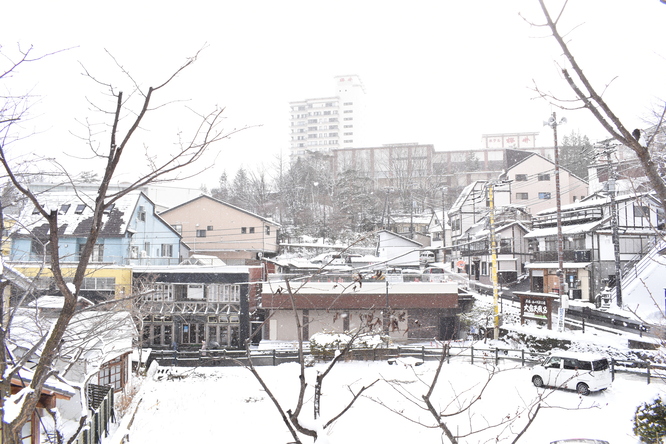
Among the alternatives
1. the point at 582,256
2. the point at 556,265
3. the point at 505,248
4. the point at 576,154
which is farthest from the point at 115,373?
the point at 576,154

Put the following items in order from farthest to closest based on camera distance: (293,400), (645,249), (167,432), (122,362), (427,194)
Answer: (427,194) → (645,249) → (122,362) → (293,400) → (167,432)

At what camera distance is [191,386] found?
1483cm

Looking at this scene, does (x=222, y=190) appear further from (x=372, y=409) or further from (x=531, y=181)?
(x=372, y=409)

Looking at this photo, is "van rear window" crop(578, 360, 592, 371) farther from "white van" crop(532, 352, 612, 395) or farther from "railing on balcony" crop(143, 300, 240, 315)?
"railing on balcony" crop(143, 300, 240, 315)

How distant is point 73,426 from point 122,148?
1088cm

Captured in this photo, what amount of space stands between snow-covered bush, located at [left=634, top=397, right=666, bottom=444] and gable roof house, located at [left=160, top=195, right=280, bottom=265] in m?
26.4

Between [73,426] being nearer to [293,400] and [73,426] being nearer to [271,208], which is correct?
[293,400]

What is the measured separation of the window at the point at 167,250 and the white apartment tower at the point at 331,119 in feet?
237

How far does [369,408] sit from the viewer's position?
41.3 feet

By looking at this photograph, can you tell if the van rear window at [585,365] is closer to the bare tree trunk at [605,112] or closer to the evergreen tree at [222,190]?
the bare tree trunk at [605,112]

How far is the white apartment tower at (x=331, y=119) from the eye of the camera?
102 metres

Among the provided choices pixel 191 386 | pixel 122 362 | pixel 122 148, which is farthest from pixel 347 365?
pixel 122 148

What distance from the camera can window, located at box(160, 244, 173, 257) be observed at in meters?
30.7

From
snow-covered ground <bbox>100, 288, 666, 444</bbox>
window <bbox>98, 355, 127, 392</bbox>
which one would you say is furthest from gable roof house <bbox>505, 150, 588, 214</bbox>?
window <bbox>98, 355, 127, 392</bbox>
